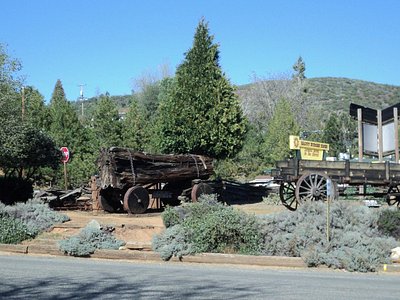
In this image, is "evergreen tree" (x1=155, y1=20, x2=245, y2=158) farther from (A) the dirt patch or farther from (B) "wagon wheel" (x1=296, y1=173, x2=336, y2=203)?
(B) "wagon wheel" (x1=296, y1=173, x2=336, y2=203)

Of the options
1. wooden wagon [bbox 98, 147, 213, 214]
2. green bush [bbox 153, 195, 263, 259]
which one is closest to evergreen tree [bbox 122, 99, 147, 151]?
wooden wagon [bbox 98, 147, 213, 214]

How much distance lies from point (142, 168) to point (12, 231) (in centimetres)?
604

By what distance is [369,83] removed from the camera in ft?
393

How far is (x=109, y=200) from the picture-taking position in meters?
21.5

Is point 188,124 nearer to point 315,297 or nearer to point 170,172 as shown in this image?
point 170,172

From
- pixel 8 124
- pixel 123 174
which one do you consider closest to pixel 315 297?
pixel 123 174

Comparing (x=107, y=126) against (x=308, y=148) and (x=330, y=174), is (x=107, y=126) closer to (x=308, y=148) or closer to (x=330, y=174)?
(x=308, y=148)

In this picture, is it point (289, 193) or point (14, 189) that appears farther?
point (14, 189)

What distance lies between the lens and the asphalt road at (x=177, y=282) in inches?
335

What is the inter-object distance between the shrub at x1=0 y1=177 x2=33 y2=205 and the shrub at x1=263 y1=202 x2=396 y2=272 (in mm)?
11871

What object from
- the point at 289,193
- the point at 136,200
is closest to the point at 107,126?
the point at 136,200

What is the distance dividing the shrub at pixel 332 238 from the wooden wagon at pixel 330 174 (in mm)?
4178

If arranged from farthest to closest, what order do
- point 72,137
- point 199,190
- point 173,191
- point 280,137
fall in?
point 280,137
point 72,137
point 173,191
point 199,190

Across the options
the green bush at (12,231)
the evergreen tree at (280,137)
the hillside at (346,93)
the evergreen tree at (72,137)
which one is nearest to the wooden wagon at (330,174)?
the green bush at (12,231)
